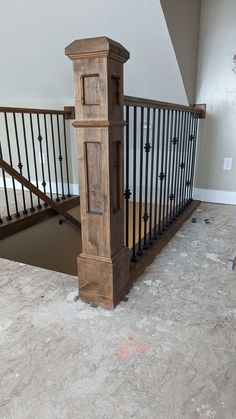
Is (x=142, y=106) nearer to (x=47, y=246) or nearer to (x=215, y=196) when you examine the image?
(x=47, y=246)

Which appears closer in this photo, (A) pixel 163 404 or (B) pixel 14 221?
(A) pixel 163 404

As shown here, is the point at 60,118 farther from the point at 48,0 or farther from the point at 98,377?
the point at 98,377

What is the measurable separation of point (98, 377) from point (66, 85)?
2818 millimetres

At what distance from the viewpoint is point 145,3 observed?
1892 mm

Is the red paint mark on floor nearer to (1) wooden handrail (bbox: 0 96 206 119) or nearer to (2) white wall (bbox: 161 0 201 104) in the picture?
(1) wooden handrail (bbox: 0 96 206 119)

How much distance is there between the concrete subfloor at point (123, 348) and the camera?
928mm

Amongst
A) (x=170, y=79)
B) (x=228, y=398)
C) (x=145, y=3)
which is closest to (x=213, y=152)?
(x=170, y=79)

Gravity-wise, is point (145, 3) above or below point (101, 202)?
above

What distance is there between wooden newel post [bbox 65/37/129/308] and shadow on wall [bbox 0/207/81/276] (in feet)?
4.17

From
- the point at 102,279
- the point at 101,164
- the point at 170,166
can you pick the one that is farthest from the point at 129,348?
the point at 170,166

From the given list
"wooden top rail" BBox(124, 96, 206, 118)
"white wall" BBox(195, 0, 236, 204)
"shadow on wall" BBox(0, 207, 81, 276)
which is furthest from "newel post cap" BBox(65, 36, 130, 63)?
"white wall" BBox(195, 0, 236, 204)

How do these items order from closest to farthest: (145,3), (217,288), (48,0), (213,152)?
(217,288) → (145,3) → (48,0) → (213,152)

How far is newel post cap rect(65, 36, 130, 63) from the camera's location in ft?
3.50

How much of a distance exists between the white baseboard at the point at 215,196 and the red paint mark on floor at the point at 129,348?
7.19 feet
